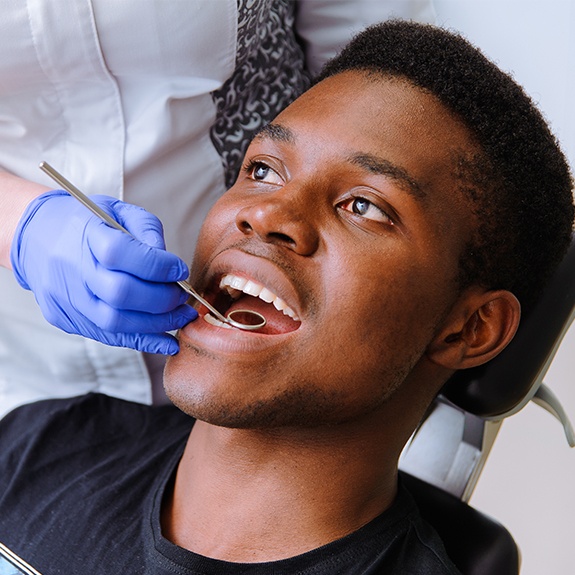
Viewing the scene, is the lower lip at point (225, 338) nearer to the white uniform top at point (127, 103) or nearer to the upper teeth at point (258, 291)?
the upper teeth at point (258, 291)

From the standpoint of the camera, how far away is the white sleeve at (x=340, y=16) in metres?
1.55

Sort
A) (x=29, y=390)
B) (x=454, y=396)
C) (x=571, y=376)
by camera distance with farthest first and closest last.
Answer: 1. (x=571, y=376)
2. (x=29, y=390)
3. (x=454, y=396)

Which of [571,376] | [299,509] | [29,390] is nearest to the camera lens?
[299,509]

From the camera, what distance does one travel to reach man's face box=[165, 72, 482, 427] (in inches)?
45.3

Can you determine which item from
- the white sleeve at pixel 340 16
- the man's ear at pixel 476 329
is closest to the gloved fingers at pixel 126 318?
the man's ear at pixel 476 329

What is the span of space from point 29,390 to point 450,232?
36.8 inches

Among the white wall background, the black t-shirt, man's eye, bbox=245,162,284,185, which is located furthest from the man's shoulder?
the white wall background

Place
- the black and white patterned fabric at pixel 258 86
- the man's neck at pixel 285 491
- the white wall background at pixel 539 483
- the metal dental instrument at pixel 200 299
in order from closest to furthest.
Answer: the metal dental instrument at pixel 200 299 < the man's neck at pixel 285 491 < the black and white patterned fabric at pixel 258 86 < the white wall background at pixel 539 483

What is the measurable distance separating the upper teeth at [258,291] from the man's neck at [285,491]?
0.21 meters

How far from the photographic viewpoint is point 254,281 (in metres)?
1.16

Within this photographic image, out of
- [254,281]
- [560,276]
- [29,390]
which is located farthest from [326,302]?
[29,390]

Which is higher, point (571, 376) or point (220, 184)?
point (220, 184)

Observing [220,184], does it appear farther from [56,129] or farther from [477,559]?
[477,559]

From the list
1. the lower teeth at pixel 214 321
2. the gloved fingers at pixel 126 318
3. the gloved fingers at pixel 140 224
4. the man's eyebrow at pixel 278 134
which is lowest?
the gloved fingers at pixel 126 318
